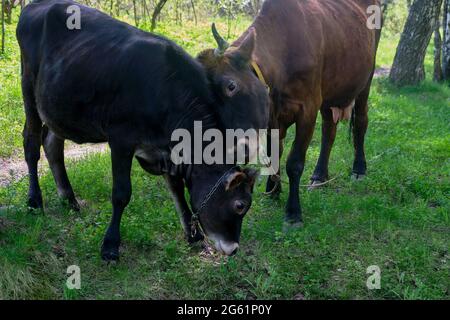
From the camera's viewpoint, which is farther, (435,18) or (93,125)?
(435,18)

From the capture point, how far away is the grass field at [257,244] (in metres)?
4.73

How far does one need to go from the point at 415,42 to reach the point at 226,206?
8.93 m

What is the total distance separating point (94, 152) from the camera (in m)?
8.14

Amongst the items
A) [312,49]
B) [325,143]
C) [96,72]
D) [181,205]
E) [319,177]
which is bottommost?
[319,177]

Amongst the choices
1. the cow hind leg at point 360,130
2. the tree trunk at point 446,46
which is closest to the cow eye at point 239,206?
the cow hind leg at point 360,130

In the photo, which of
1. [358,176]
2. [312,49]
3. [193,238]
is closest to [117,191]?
[193,238]

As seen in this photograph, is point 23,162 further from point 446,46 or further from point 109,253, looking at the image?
point 446,46

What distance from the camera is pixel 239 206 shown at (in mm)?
4375

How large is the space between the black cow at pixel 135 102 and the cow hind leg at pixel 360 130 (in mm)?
2945

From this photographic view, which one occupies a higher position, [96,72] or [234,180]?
[96,72]

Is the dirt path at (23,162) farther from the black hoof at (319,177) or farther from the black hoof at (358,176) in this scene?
the black hoof at (358,176)
